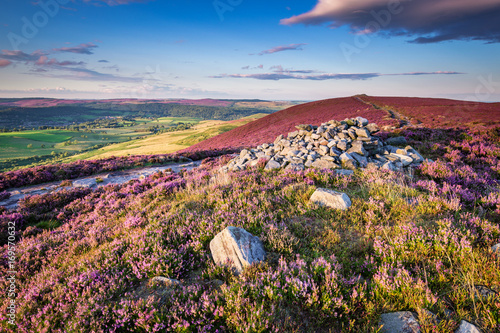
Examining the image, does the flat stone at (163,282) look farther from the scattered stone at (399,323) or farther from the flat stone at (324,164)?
the flat stone at (324,164)

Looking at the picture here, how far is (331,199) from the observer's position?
6.25 metres

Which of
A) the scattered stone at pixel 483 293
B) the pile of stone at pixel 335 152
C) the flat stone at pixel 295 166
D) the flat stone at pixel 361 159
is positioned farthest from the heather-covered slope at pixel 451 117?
the scattered stone at pixel 483 293

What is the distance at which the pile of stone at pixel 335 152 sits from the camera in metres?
10.0

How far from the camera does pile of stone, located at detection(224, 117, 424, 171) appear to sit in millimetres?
10000

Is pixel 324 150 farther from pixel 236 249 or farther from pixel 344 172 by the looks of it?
pixel 236 249

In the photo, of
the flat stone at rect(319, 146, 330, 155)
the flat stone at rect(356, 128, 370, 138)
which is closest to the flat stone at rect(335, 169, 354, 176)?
the flat stone at rect(319, 146, 330, 155)

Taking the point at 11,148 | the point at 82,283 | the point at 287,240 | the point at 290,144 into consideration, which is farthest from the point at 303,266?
the point at 11,148

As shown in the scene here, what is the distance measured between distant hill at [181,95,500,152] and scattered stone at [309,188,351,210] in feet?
73.3

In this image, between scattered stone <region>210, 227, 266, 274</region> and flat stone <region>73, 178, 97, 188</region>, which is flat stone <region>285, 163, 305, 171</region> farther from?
flat stone <region>73, 178, 97, 188</region>

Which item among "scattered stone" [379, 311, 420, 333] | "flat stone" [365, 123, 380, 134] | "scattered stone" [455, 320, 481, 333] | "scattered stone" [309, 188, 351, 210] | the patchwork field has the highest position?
"flat stone" [365, 123, 380, 134]

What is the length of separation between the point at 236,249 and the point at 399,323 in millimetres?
2781

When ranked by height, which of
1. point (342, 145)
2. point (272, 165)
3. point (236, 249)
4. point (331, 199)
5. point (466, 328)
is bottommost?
point (466, 328)

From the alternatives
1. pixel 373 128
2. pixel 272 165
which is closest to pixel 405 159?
pixel 373 128

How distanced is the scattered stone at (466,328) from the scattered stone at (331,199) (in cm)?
336
